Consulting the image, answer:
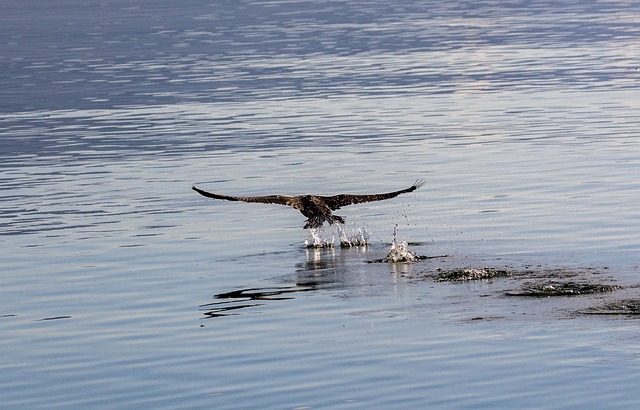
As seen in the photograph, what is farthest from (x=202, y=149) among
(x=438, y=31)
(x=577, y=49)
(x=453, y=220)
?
(x=438, y=31)

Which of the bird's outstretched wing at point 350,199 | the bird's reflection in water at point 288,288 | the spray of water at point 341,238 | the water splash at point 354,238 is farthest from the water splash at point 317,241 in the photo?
the bird's outstretched wing at point 350,199

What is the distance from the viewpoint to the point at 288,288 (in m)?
21.7

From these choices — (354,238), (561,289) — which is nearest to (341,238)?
(354,238)

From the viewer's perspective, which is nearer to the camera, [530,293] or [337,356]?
[337,356]

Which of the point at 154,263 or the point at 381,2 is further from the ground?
the point at 381,2

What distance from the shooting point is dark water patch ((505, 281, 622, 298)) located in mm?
20188

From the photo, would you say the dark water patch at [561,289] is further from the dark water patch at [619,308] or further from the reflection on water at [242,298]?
the reflection on water at [242,298]

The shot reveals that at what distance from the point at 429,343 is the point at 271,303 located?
339cm

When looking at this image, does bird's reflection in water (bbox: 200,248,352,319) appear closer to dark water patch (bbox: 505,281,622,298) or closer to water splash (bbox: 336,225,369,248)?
water splash (bbox: 336,225,369,248)

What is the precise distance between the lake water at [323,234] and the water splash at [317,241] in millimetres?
322

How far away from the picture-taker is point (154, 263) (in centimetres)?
2420

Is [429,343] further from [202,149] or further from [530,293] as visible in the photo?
[202,149]

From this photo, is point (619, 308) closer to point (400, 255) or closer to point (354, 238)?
point (400, 255)

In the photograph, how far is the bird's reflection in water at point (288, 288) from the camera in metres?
20.5
